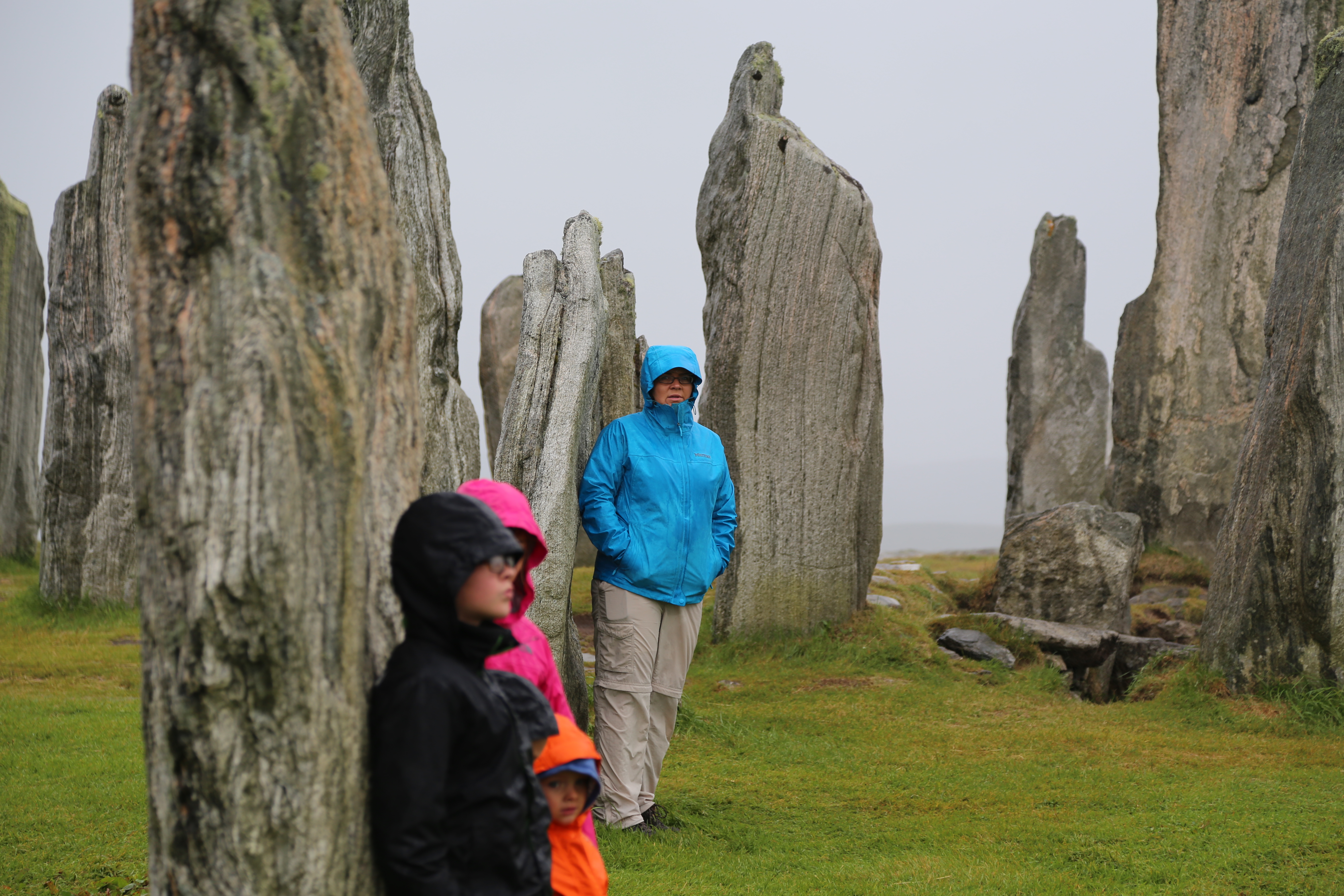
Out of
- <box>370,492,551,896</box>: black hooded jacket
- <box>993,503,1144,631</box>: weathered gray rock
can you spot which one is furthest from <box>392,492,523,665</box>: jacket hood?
<box>993,503,1144,631</box>: weathered gray rock

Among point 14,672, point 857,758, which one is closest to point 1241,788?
point 857,758

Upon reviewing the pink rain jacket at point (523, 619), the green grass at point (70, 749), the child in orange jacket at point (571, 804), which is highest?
the pink rain jacket at point (523, 619)

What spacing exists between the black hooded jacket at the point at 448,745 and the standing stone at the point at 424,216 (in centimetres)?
287

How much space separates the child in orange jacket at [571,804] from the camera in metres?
2.54

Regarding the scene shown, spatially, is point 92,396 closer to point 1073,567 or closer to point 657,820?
point 657,820

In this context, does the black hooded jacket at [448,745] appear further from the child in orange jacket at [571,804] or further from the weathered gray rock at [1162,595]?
the weathered gray rock at [1162,595]

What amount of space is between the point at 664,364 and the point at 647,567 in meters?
0.92

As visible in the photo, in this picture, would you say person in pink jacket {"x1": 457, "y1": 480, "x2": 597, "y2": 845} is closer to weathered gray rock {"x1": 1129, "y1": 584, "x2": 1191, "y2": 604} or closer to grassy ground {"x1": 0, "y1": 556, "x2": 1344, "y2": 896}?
grassy ground {"x1": 0, "y1": 556, "x2": 1344, "y2": 896}

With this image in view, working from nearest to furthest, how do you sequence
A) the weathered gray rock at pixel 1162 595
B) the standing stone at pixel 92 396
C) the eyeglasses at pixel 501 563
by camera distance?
the eyeglasses at pixel 501 563, the standing stone at pixel 92 396, the weathered gray rock at pixel 1162 595

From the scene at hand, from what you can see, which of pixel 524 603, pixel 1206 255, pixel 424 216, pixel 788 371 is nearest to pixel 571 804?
pixel 524 603

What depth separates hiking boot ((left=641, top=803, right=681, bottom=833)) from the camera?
4961 millimetres

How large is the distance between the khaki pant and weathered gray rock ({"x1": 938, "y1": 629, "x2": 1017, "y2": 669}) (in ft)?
15.5

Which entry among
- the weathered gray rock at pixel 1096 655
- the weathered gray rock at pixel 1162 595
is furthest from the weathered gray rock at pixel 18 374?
the weathered gray rock at pixel 1162 595

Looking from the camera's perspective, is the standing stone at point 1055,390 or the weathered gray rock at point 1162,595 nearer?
the weathered gray rock at point 1162,595
